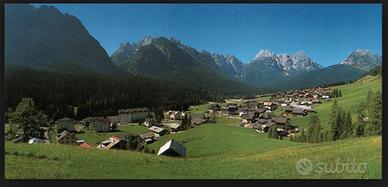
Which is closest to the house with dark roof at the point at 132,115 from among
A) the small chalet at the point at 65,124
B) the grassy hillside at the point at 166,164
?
the grassy hillside at the point at 166,164

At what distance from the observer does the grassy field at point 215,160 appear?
16.1 m

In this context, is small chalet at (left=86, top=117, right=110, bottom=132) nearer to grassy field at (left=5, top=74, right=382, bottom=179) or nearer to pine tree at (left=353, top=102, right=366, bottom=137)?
grassy field at (left=5, top=74, right=382, bottom=179)

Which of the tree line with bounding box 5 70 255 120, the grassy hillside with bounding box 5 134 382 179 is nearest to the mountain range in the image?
the tree line with bounding box 5 70 255 120

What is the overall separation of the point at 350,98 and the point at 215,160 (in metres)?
3.82

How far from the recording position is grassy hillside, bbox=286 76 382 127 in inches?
642

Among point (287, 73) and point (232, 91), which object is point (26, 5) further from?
point (287, 73)

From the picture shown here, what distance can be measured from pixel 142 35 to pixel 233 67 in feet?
8.48

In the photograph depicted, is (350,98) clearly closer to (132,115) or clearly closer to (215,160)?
(215,160)

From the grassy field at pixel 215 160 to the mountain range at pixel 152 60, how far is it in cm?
126

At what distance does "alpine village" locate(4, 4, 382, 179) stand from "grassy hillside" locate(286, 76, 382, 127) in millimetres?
27

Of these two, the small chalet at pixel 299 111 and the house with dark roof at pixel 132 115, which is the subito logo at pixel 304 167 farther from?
the house with dark roof at pixel 132 115

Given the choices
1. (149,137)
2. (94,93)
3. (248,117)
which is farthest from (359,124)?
(94,93)

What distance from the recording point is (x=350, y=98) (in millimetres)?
16453

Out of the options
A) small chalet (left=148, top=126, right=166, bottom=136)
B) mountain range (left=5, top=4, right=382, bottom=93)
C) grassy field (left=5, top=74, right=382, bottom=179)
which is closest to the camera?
grassy field (left=5, top=74, right=382, bottom=179)
